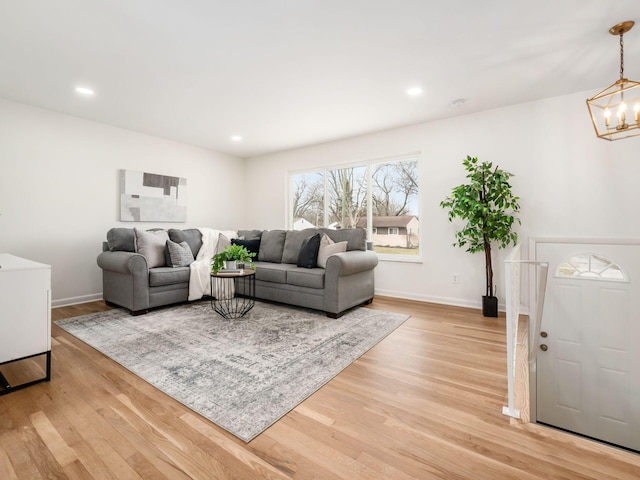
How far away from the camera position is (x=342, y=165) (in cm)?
507

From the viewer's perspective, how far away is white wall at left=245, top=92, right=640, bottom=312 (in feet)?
10.3

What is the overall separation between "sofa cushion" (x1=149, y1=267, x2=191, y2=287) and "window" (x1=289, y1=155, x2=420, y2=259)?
92.7 inches

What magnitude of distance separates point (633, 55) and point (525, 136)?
42.1 inches

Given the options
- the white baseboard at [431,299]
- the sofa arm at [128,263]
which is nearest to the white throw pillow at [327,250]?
the white baseboard at [431,299]

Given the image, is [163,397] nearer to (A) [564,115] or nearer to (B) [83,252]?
(B) [83,252]

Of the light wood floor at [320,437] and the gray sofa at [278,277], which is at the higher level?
the gray sofa at [278,277]

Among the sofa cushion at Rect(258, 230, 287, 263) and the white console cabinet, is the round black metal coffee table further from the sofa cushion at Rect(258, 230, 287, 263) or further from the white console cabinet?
the white console cabinet

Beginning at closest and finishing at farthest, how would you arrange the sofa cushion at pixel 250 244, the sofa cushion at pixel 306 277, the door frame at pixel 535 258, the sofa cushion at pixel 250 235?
the door frame at pixel 535 258 < the sofa cushion at pixel 306 277 < the sofa cushion at pixel 250 244 < the sofa cushion at pixel 250 235

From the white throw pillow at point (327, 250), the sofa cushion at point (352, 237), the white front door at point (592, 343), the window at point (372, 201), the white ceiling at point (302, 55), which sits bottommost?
the white front door at point (592, 343)

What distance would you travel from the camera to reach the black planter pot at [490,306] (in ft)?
11.4

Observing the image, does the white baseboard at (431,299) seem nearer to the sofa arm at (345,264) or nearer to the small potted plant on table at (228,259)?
the sofa arm at (345,264)

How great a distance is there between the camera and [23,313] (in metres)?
1.96

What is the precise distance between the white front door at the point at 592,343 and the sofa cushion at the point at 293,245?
2.88 meters

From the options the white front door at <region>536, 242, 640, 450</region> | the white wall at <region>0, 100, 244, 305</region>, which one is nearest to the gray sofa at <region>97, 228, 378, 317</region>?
the white wall at <region>0, 100, 244, 305</region>
